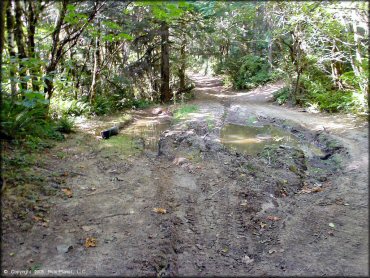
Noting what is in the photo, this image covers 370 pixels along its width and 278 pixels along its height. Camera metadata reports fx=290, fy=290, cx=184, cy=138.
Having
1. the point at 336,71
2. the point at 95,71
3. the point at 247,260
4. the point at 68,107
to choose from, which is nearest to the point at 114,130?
the point at 68,107

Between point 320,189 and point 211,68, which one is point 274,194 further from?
point 211,68

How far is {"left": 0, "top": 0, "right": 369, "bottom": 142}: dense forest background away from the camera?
6676mm

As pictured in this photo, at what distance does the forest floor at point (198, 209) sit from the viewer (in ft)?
11.6

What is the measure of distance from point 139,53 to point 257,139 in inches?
304

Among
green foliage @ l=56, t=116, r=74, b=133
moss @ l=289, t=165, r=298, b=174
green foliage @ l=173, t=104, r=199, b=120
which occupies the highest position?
green foliage @ l=56, t=116, r=74, b=133

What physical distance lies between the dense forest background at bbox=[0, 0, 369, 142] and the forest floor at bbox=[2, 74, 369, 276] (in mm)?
1639

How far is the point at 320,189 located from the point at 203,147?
303 centimetres

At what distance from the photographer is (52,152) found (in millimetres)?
6344

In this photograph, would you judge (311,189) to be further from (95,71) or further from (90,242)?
(95,71)

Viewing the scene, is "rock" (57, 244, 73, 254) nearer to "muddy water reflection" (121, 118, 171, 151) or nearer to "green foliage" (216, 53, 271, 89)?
"muddy water reflection" (121, 118, 171, 151)

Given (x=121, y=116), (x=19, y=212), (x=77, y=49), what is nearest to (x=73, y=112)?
(x=121, y=116)

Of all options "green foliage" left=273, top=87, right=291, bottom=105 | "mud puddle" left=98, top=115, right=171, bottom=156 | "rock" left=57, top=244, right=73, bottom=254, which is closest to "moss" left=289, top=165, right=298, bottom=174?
"mud puddle" left=98, top=115, right=171, bottom=156

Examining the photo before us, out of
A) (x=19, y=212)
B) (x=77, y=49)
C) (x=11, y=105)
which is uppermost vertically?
(x=77, y=49)

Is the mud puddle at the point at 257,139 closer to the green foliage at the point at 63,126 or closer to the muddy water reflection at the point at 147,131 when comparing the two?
the muddy water reflection at the point at 147,131
